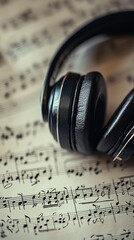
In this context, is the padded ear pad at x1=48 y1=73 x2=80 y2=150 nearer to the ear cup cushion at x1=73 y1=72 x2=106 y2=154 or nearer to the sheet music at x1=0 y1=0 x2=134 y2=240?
the ear cup cushion at x1=73 y1=72 x2=106 y2=154

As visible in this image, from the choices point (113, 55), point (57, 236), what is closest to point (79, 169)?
point (57, 236)

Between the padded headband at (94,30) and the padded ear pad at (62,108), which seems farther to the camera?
the padded headband at (94,30)

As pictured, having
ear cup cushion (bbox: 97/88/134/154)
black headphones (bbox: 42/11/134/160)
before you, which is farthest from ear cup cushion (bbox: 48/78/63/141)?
ear cup cushion (bbox: 97/88/134/154)

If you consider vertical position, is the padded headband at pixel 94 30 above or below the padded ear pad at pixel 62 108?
above

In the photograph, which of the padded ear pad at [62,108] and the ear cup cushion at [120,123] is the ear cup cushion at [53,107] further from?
the ear cup cushion at [120,123]

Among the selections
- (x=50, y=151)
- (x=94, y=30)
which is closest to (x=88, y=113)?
(x=50, y=151)

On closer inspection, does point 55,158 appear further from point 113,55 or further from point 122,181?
point 113,55

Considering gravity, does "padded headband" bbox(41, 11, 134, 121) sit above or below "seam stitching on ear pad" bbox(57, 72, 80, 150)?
above

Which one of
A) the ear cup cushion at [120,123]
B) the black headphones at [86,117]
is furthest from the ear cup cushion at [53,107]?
the ear cup cushion at [120,123]
